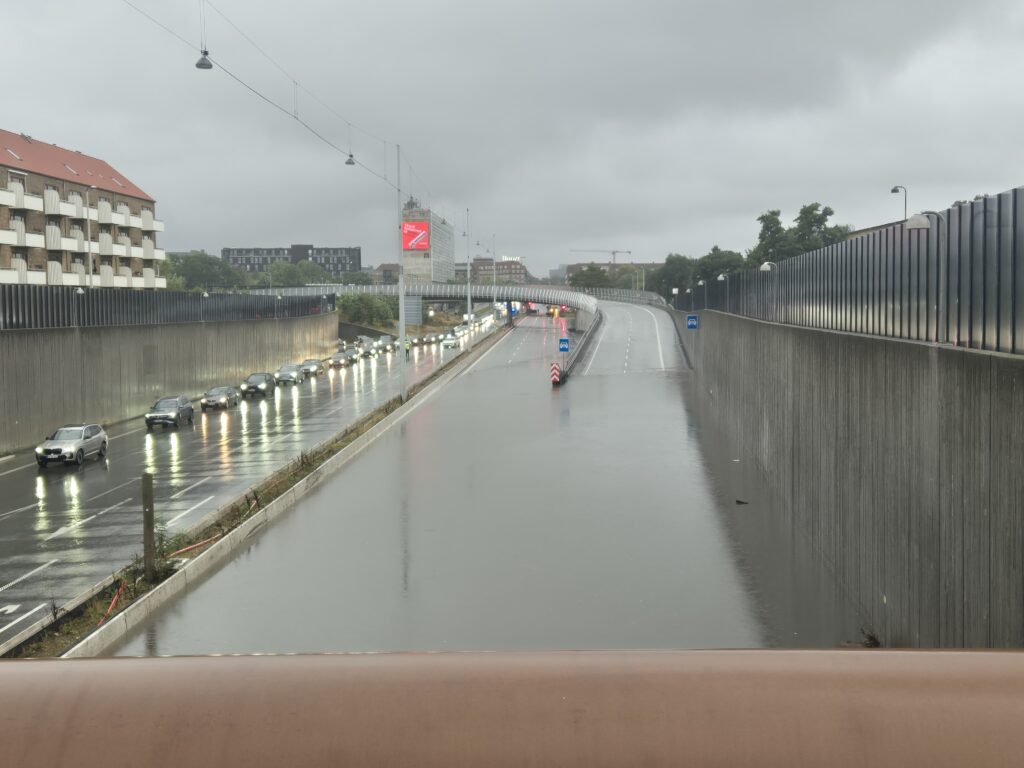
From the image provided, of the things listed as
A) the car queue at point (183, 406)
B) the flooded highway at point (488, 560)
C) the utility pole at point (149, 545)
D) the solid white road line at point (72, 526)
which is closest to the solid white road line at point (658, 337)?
the car queue at point (183, 406)

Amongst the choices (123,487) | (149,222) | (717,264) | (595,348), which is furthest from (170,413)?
(717,264)

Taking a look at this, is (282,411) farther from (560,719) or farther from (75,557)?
(560,719)

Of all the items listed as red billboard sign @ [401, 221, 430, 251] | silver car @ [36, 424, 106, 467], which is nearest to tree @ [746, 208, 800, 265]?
red billboard sign @ [401, 221, 430, 251]

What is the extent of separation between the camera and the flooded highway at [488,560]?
1638 cm

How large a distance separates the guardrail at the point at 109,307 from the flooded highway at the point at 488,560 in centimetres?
1420

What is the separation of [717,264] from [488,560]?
139 metres

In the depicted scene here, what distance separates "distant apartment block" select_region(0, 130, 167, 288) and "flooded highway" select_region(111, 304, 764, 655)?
34.7 metres

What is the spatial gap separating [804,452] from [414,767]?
20956mm

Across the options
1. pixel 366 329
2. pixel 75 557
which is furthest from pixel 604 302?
pixel 75 557

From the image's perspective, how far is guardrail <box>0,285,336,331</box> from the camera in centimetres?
3631

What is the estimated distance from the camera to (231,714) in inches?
120

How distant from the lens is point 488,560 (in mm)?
20969

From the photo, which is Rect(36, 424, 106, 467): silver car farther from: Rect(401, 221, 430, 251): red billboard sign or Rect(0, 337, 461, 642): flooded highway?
Rect(401, 221, 430, 251): red billboard sign

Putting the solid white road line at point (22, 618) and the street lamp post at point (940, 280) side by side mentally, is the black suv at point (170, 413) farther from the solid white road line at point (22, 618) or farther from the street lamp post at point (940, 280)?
the street lamp post at point (940, 280)
